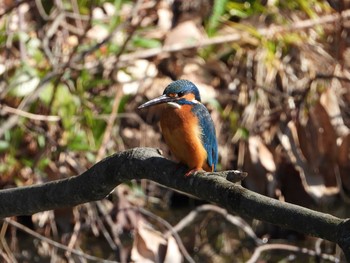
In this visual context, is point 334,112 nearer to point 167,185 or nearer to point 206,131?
point 206,131

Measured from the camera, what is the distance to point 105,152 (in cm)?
568

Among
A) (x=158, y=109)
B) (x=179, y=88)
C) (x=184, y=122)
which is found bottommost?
(x=158, y=109)

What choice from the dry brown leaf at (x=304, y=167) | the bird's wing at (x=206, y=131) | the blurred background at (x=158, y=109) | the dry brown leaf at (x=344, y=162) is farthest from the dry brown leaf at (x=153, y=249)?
the dry brown leaf at (x=344, y=162)

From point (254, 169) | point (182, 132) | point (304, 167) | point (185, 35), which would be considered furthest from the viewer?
point (185, 35)

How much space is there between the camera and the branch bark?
7.80 feet

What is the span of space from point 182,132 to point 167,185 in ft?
2.19

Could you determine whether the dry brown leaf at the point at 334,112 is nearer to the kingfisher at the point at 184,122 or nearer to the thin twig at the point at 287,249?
the thin twig at the point at 287,249

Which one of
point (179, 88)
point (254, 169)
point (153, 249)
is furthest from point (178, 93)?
point (254, 169)

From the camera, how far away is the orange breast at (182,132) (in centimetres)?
356

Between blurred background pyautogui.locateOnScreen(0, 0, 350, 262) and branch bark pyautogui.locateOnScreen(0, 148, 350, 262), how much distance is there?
1715mm

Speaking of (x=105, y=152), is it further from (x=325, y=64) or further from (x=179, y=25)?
(x=325, y=64)

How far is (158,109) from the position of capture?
6.26 metres

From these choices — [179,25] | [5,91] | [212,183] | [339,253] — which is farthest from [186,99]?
[179,25]

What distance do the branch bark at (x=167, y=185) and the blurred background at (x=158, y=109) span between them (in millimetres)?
1715
